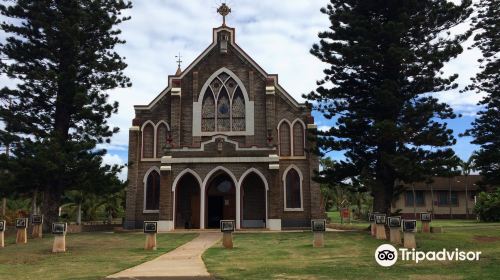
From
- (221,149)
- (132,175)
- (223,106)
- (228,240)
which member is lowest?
(228,240)

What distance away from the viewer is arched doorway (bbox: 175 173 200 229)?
2798 centimetres

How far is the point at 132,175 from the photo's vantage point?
29031 mm

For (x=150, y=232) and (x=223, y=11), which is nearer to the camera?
(x=150, y=232)

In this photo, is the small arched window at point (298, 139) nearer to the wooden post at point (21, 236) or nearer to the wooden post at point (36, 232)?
the wooden post at point (36, 232)

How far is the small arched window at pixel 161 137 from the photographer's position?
2925cm

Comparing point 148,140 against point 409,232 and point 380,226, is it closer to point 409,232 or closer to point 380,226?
point 380,226

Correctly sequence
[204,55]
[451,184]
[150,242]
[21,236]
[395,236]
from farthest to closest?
[451,184], [204,55], [21,236], [150,242], [395,236]

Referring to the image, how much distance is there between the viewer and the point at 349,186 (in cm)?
2308

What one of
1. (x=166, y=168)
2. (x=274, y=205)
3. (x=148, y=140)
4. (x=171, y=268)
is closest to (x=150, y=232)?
(x=171, y=268)

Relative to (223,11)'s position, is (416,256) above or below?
below

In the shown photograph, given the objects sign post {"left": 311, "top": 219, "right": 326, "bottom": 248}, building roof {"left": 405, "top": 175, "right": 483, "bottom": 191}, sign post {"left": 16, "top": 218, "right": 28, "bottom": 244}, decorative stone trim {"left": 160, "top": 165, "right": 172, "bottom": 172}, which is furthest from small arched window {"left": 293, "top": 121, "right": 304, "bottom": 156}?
building roof {"left": 405, "top": 175, "right": 483, "bottom": 191}

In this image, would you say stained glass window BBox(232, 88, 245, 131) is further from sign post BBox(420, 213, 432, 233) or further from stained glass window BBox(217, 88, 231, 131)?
sign post BBox(420, 213, 432, 233)

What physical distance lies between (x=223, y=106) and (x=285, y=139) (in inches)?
177

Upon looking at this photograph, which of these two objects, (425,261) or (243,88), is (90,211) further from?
(425,261)
